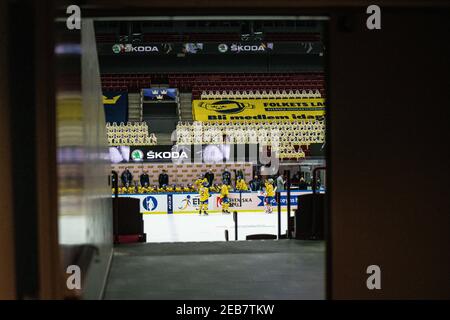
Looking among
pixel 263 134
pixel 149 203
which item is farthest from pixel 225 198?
pixel 263 134

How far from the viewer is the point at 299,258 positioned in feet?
19.6

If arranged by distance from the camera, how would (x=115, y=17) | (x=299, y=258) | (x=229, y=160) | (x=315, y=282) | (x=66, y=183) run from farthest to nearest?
(x=229, y=160) → (x=299, y=258) → (x=315, y=282) → (x=115, y=17) → (x=66, y=183)

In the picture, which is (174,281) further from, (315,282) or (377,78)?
(377,78)

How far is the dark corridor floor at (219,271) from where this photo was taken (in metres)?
4.60

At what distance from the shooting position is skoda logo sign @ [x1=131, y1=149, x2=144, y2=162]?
2016 cm

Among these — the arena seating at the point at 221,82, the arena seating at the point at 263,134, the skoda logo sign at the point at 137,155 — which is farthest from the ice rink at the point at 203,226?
the arena seating at the point at 221,82

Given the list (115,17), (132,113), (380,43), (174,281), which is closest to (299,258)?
(174,281)

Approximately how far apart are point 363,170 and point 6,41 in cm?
202

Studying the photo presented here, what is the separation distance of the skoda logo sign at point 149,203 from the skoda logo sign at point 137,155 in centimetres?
323

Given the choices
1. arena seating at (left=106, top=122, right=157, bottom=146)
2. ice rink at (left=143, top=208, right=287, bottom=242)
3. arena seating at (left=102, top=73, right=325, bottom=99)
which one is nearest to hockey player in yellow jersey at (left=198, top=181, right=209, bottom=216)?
ice rink at (left=143, top=208, right=287, bottom=242)

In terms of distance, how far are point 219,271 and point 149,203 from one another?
12.0 metres

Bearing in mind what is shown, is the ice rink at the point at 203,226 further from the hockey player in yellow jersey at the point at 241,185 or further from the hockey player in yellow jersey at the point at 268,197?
the hockey player in yellow jersey at the point at 241,185

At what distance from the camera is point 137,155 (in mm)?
20234

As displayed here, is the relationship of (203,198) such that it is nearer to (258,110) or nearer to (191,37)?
(258,110)
